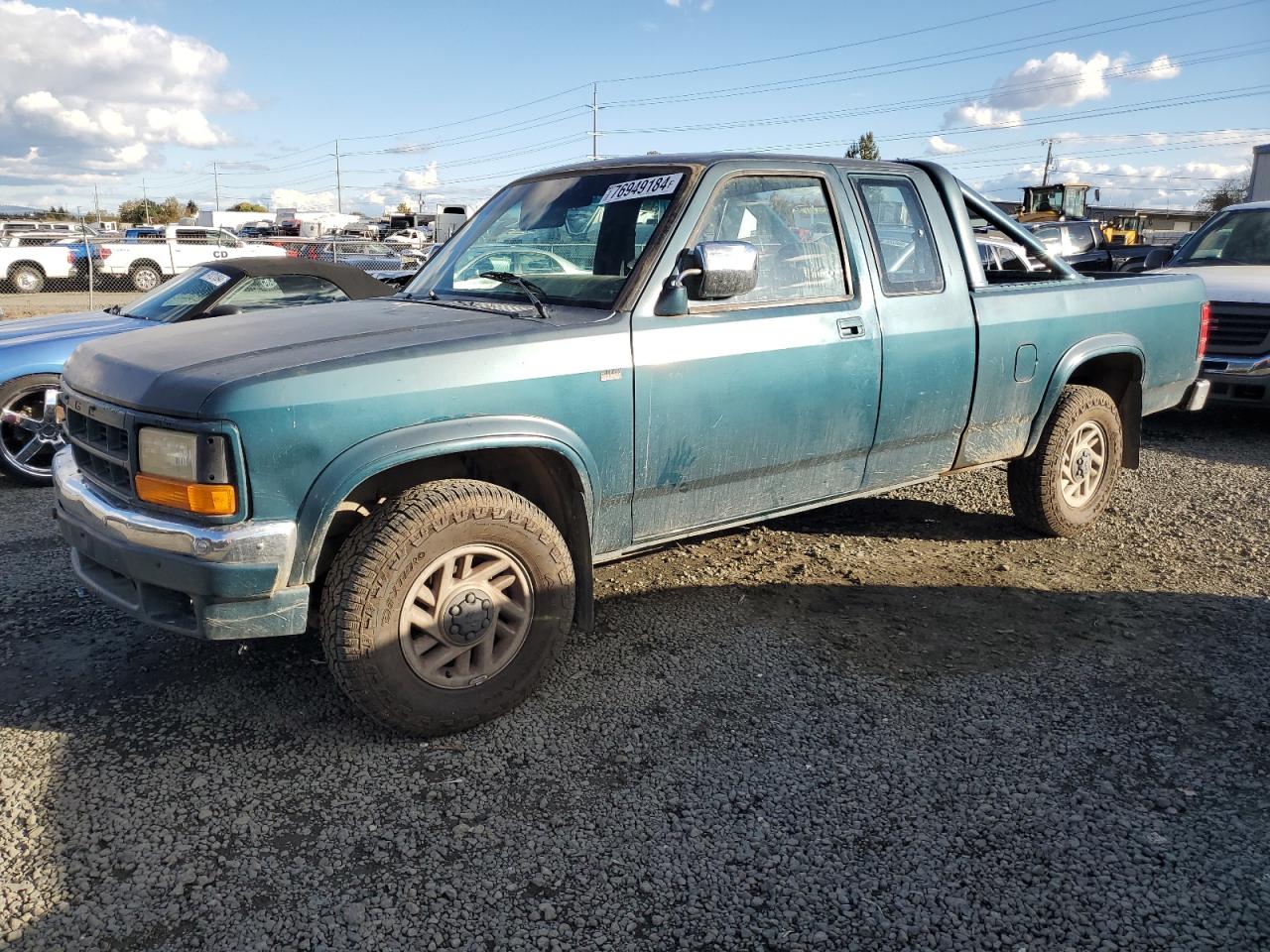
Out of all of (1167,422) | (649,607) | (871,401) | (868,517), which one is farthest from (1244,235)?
(649,607)

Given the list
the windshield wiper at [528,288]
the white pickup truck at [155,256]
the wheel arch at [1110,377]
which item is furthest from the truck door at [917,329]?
the white pickup truck at [155,256]

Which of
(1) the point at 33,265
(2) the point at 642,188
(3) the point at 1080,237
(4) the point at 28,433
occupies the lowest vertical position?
(4) the point at 28,433

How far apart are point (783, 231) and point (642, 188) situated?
24.7 inches

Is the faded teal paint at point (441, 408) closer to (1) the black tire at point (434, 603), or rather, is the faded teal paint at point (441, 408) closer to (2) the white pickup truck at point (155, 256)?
(1) the black tire at point (434, 603)

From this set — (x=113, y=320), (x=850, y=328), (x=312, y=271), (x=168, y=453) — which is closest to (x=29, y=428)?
(x=113, y=320)

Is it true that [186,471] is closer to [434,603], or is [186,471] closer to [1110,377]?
[434,603]

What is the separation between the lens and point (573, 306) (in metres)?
3.67

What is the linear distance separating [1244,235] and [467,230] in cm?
864

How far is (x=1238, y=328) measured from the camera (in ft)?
27.1

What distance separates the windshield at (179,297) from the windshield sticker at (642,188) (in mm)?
3846

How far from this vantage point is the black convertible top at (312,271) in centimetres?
673

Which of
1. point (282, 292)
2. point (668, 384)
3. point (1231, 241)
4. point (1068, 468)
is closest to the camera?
point (668, 384)

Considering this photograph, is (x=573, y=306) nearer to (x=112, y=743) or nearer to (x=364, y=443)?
(x=364, y=443)

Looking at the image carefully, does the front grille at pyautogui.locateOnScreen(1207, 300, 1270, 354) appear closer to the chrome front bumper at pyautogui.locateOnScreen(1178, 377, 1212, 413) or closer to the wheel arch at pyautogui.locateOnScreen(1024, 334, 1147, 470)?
the chrome front bumper at pyautogui.locateOnScreen(1178, 377, 1212, 413)
